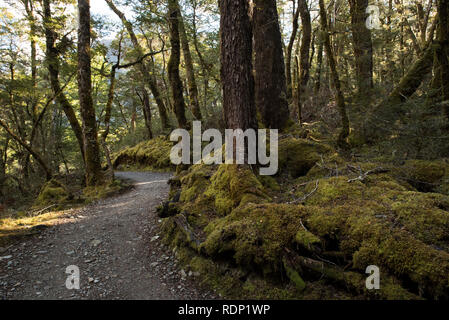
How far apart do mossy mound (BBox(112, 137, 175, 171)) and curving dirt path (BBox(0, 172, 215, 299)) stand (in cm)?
847

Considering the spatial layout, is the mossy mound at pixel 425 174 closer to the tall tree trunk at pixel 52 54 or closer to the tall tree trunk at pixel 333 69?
the tall tree trunk at pixel 333 69

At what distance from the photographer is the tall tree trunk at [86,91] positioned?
920cm

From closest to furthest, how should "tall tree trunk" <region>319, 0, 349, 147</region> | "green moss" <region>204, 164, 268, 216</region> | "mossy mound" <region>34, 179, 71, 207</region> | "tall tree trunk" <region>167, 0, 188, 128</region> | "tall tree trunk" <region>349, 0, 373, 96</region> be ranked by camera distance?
"green moss" <region>204, 164, 268, 216</region>
"tall tree trunk" <region>319, 0, 349, 147</region>
"tall tree trunk" <region>349, 0, 373, 96</region>
"mossy mound" <region>34, 179, 71, 207</region>
"tall tree trunk" <region>167, 0, 188, 128</region>

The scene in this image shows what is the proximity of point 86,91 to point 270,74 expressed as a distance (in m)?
7.31

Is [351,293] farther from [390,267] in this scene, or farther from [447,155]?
[447,155]

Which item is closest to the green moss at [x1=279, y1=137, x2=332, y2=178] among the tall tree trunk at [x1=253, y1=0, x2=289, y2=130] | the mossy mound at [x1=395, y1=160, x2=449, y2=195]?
the tall tree trunk at [x1=253, y1=0, x2=289, y2=130]

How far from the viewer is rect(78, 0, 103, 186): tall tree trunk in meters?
9.20

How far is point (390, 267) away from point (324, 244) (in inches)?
25.3

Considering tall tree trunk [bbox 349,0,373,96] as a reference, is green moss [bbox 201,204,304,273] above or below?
below

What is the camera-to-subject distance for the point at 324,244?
2684 mm

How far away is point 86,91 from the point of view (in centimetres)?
937

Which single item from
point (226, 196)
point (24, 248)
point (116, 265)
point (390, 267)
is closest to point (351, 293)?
point (390, 267)

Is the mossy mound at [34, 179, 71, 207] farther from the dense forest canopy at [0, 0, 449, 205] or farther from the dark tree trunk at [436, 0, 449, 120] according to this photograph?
the dark tree trunk at [436, 0, 449, 120]

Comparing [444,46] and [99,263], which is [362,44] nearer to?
[444,46]
